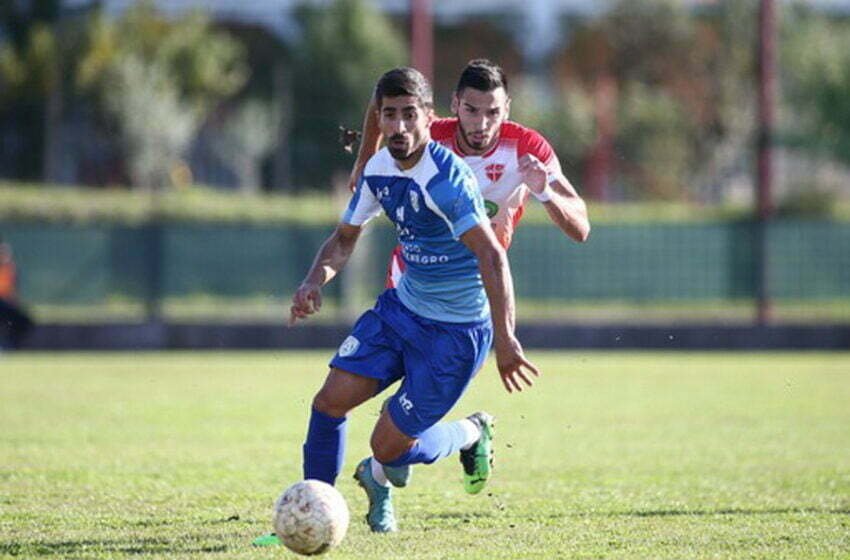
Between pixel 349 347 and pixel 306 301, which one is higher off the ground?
pixel 306 301

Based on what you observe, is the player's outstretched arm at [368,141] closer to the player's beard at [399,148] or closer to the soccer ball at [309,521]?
the player's beard at [399,148]

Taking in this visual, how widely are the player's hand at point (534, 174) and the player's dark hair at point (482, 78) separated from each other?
0.41 metres

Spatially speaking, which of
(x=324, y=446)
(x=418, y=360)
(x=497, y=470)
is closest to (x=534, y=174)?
(x=418, y=360)

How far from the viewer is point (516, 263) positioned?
2412 cm

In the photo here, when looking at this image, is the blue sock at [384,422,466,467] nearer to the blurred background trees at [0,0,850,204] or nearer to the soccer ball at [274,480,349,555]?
the soccer ball at [274,480,349,555]

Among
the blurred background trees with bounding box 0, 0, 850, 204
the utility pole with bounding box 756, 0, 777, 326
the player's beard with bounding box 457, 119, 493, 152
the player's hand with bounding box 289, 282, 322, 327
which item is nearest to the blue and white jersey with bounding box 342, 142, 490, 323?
the player's hand with bounding box 289, 282, 322, 327

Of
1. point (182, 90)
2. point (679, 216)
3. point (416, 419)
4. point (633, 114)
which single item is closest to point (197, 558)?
point (416, 419)

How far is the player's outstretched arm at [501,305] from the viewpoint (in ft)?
21.0

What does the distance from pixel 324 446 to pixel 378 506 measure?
493 millimetres

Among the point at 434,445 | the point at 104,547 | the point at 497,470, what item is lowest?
the point at 497,470

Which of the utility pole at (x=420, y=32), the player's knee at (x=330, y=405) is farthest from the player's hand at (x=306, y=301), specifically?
the utility pole at (x=420, y=32)

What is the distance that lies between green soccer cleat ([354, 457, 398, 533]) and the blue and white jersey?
86 centimetres

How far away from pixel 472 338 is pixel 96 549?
1.78 m

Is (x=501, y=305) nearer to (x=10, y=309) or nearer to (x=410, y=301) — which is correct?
(x=410, y=301)
